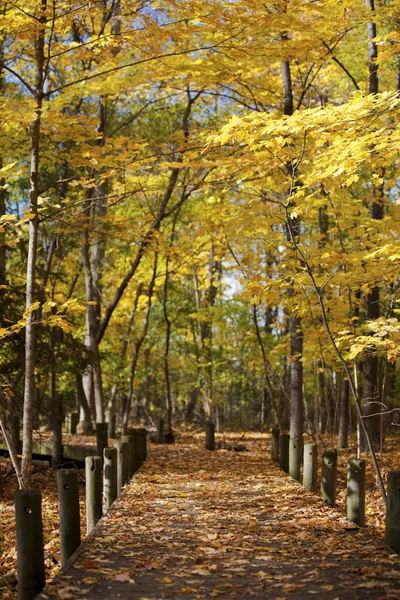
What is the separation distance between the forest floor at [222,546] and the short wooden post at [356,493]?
193 mm

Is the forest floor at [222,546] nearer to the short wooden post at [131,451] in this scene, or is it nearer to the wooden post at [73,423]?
the short wooden post at [131,451]

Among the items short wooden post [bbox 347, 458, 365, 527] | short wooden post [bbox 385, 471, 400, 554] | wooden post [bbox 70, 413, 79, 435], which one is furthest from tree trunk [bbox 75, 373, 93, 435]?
short wooden post [bbox 385, 471, 400, 554]

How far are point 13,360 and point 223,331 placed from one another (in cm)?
1072

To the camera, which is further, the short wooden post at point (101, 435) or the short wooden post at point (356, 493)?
the short wooden post at point (101, 435)

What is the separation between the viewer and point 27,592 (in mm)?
4633

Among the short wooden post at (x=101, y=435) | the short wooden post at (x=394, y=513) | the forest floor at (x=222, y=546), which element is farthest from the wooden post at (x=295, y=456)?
the short wooden post at (x=394, y=513)

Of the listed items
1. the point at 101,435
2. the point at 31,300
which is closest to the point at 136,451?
the point at 101,435

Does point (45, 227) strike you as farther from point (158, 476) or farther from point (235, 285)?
point (235, 285)

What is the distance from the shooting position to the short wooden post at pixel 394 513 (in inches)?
216

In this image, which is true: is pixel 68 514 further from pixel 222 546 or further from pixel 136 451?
pixel 136 451

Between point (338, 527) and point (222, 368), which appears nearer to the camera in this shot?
point (338, 527)

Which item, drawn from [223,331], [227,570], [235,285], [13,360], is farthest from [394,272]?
[235,285]

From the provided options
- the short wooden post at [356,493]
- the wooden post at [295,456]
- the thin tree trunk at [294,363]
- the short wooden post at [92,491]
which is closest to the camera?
the short wooden post at [356,493]

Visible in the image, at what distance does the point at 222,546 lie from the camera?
5848 mm
